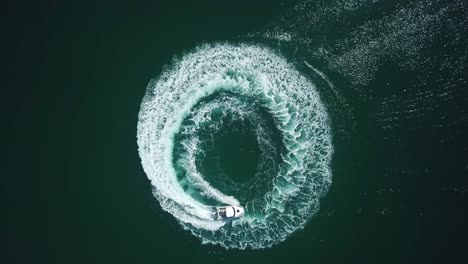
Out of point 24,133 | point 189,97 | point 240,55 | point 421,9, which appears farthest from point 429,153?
point 24,133

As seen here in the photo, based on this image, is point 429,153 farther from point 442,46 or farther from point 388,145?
point 442,46

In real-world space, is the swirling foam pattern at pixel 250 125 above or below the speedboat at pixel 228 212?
above

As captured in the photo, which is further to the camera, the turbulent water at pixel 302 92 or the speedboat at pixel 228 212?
the turbulent water at pixel 302 92

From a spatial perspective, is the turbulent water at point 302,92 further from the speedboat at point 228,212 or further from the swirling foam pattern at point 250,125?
the speedboat at point 228,212

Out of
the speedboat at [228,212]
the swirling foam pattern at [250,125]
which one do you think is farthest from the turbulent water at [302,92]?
the speedboat at [228,212]

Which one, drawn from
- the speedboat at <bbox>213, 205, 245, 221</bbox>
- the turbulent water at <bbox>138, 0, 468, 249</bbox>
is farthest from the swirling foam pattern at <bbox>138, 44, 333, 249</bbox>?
the speedboat at <bbox>213, 205, 245, 221</bbox>

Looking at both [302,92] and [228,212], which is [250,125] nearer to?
[302,92]
